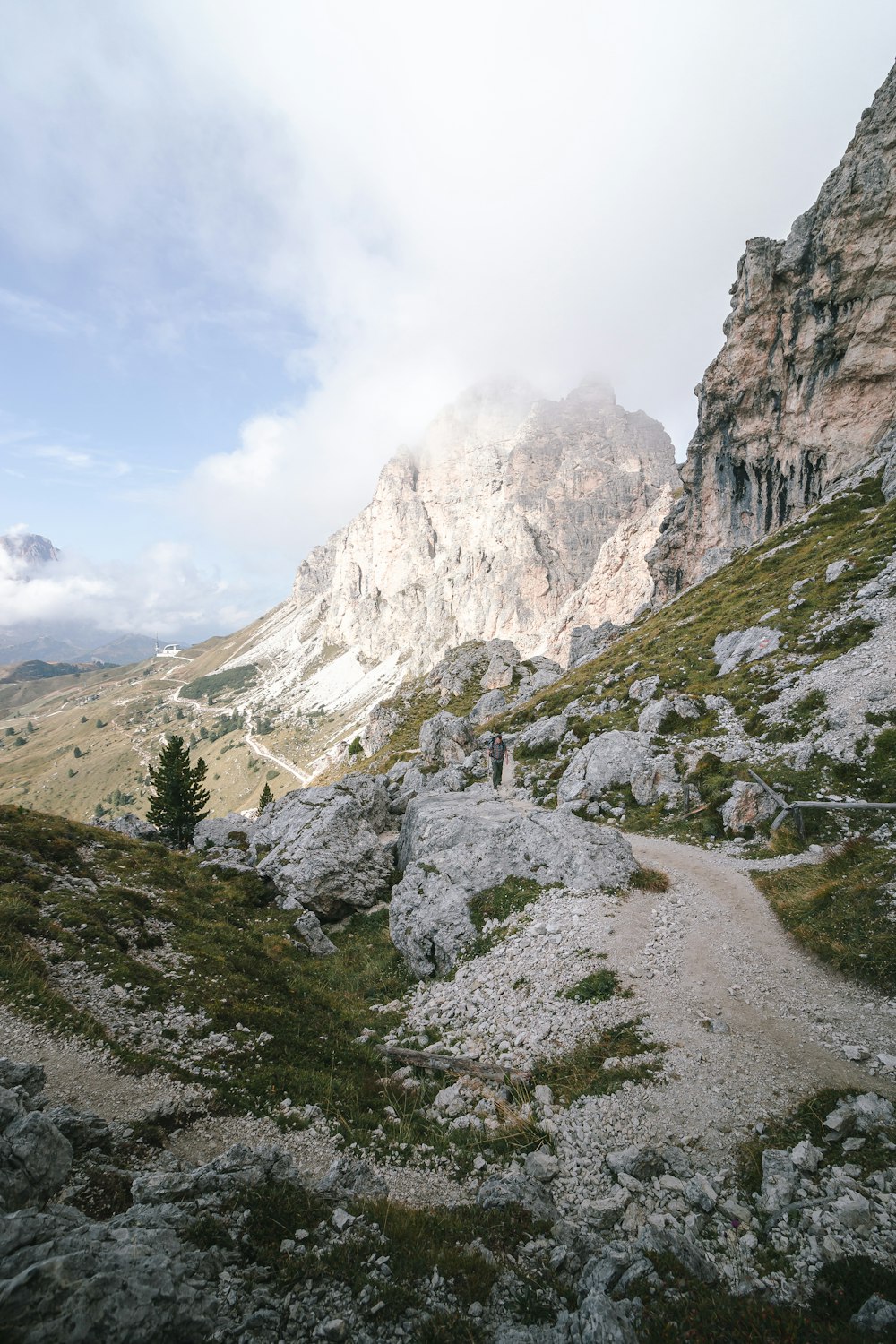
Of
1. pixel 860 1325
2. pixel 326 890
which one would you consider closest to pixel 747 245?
pixel 326 890

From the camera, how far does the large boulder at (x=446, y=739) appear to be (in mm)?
52281

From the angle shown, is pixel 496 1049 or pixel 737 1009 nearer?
pixel 737 1009

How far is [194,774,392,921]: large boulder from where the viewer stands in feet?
77.9

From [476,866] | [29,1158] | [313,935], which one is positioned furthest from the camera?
[313,935]

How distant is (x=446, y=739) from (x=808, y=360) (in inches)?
2786

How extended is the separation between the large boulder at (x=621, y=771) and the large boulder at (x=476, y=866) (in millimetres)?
6280

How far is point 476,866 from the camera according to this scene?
19.6 metres

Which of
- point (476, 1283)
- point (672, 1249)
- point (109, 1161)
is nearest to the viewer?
point (476, 1283)

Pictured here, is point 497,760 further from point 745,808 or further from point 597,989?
point 597,989

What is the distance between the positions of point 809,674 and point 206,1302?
31183mm

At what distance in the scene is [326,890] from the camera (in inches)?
931

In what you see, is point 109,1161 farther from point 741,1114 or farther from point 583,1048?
point 741,1114

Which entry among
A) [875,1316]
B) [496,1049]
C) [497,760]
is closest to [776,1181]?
[875,1316]

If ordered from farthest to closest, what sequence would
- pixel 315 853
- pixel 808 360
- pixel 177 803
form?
1. pixel 808 360
2. pixel 177 803
3. pixel 315 853
